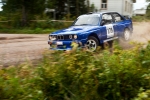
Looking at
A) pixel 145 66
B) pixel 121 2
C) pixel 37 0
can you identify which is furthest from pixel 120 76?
pixel 121 2

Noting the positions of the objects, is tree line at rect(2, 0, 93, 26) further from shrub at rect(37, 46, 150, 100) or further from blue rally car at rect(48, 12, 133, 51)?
shrub at rect(37, 46, 150, 100)

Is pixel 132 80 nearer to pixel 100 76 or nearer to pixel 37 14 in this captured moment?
pixel 100 76

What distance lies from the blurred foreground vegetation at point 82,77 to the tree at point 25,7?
61.3ft

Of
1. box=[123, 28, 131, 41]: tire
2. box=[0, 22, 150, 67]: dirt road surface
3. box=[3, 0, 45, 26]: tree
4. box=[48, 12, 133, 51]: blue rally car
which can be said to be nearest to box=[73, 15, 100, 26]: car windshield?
box=[48, 12, 133, 51]: blue rally car

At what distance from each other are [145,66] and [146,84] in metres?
0.32

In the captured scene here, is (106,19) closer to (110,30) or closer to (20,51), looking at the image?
(110,30)

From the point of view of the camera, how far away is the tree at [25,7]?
2266 cm

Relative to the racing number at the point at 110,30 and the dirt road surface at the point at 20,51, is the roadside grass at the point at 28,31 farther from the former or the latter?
the racing number at the point at 110,30

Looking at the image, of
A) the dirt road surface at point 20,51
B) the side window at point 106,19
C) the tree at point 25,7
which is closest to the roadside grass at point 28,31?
the tree at point 25,7

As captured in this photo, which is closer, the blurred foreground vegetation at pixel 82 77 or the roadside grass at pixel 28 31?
the blurred foreground vegetation at pixel 82 77

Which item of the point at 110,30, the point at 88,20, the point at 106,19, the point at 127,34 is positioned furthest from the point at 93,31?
the point at 127,34

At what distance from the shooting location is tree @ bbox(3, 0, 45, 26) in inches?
892

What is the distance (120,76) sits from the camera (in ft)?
14.2

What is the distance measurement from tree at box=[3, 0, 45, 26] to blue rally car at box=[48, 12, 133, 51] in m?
11.2
